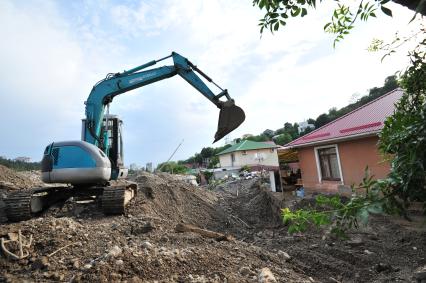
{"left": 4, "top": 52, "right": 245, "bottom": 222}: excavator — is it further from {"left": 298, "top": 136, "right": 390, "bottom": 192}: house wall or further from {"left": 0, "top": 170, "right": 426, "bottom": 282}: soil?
{"left": 298, "top": 136, "right": 390, "bottom": 192}: house wall

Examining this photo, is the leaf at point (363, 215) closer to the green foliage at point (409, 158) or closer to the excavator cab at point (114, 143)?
the green foliage at point (409, 158)

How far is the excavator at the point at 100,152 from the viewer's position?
722 cm

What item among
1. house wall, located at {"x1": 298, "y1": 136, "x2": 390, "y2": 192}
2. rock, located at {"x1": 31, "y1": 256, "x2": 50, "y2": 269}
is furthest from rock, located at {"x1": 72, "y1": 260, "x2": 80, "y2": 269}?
house wall, located at {"x1": 298, "y1": 136, "x2": 390, "y2": 192}

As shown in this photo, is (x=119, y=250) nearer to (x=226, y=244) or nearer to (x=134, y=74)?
(x=226, y=244)

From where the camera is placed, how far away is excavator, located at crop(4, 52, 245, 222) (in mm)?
7216

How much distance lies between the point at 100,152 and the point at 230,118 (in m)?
3.34

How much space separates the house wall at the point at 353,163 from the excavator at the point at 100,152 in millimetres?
5583

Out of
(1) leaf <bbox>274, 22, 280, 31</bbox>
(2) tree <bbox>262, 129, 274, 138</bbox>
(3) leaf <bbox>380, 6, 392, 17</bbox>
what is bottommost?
(3) leaf <bbox>380, 6, 392, 17</bbox>

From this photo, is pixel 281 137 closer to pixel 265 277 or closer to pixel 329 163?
pixel 329 163

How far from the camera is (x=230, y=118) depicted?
8.41 metres

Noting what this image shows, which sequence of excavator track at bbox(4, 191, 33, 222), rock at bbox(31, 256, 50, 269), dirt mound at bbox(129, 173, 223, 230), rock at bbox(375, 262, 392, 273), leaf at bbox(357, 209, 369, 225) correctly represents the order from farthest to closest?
dirt mound at bbox(129, 173, 223, 230)
excavator track at bbox(4, 191, 33, 222)
rock at bbox(375, 262, 392, 273)
rock at bbox(31, 256, 50, 269)
leaf at bbox(357, 209, 369, 225)

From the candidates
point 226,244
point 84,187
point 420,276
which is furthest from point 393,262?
point 84,187

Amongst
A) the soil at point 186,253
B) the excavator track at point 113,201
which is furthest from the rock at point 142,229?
the excavator track at point 113,201

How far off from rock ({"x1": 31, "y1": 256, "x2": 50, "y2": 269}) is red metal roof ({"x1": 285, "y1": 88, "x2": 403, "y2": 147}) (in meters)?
10.00
